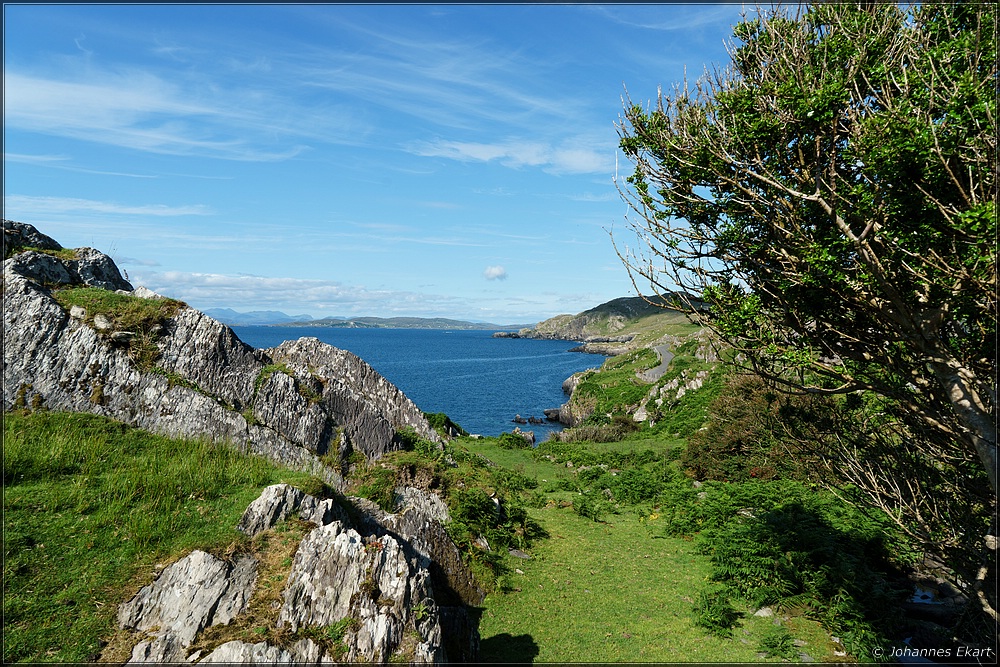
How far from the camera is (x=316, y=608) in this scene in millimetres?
10359

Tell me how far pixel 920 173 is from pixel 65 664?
55.1ft

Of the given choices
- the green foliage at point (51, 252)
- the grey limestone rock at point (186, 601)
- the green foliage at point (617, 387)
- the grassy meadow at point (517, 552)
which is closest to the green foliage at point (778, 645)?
the grassy meadow at point (517, 552)

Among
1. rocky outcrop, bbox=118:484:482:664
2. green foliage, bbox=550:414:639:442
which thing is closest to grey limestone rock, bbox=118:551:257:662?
rocky outcrop, bbox=118:484:482:664

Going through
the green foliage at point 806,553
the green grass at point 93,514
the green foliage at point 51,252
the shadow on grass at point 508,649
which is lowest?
the shadow on grass at point 508,649

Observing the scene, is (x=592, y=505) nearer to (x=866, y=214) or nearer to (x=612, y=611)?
(x=612, y=611)

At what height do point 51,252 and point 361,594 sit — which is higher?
point 51,252

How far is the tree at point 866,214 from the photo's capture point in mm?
7934

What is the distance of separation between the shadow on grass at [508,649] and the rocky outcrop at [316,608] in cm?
113

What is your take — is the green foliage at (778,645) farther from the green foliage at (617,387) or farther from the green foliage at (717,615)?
the green foliage at (617,387)

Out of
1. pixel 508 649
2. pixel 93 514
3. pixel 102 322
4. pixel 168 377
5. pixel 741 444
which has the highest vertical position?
pixel 102 322

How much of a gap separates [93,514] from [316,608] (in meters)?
6.34

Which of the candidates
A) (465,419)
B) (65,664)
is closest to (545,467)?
(65,664)

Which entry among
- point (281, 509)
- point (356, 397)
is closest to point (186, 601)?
point (281, 509)

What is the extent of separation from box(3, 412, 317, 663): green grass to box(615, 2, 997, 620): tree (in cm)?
1280
